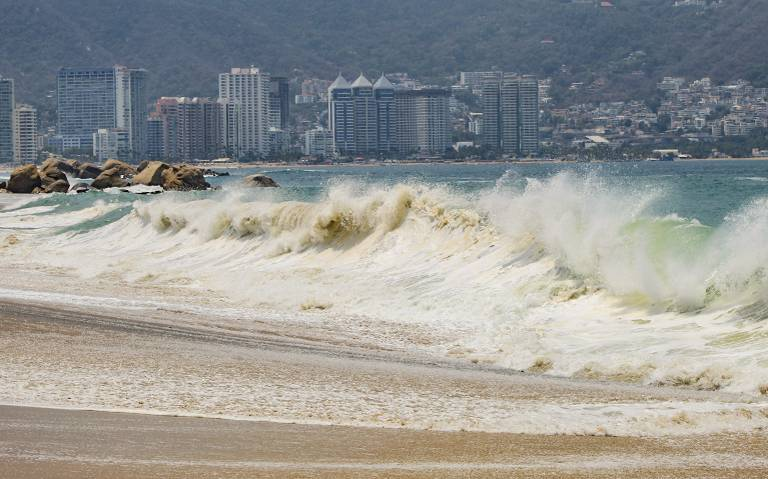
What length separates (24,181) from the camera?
240ft

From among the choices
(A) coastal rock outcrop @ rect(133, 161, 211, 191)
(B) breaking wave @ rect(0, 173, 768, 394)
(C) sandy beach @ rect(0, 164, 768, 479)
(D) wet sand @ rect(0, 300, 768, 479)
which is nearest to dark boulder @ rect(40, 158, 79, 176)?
(A) coastal rock outcrop @ rect(133, 161, 211, 191)

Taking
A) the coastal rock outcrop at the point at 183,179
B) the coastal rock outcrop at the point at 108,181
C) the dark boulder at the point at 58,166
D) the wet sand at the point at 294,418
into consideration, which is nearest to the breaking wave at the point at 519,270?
the wet sand at the point at 294,418

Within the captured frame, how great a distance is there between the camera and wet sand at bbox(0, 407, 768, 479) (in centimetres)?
717

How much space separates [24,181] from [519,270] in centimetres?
6090

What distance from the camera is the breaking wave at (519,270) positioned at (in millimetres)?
11922

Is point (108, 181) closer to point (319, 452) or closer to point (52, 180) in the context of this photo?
point (52, 180)

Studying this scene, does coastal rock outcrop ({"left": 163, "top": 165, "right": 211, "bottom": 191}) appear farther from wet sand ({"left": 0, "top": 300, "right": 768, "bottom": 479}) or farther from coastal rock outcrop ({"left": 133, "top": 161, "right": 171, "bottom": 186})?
wet sand ({"left": 0, "top": 300, "right": 768, "bottom": 479})

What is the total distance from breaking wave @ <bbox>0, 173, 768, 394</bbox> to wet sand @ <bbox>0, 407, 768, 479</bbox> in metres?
2.69

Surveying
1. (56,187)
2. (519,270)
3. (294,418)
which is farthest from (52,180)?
(294,418)

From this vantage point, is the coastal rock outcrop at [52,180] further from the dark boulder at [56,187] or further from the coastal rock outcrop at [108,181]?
the coastal rock outcrop at [108,181]

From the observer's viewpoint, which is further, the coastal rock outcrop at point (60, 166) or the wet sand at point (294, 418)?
the coastal rock outcrop at point (60, 166)

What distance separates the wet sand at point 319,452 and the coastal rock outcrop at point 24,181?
221 ft

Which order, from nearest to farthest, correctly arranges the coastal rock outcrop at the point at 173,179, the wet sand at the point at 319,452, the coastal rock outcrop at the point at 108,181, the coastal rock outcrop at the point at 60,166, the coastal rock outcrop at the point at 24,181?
the wet sand at the point at 319,452
the coastal rock outcrop at the point at 24,181
the coastal rock outcrop at the point at 173,179
the coastal rock outcrop at the point at 60,166
the coastal rock outcrop at the point at 108,181

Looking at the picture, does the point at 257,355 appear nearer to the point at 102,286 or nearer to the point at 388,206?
the point at 102,286
